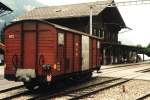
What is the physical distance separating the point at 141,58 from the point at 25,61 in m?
53.3

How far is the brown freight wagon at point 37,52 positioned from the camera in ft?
49.8

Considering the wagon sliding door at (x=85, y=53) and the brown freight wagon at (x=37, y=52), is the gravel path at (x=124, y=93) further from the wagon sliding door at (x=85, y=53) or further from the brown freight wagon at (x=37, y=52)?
the wagon sliding door at (x=85, y=53)

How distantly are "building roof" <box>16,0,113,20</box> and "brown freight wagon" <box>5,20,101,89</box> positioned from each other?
26431 mm

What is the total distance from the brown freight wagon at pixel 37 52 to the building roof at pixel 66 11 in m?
26.4

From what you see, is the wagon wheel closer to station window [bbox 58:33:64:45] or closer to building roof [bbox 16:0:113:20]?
station window [bbox 58:33:64:45]

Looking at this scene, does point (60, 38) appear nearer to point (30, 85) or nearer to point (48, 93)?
point (48, 93)

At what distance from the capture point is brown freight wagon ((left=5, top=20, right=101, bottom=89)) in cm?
1519

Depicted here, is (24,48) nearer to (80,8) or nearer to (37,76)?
(37,76)

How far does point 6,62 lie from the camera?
16266mm

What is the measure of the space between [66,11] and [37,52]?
100 feet

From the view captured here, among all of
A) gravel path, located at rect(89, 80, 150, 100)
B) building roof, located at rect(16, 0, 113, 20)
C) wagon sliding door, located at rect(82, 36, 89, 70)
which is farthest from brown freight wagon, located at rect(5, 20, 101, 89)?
building roof, located at rect(16, 0, 113, 20)

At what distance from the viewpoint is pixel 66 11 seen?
45.7m

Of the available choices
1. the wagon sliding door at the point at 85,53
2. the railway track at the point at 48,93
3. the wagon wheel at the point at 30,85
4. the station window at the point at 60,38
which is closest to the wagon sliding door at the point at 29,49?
the wagon wheel at the point at 30,85

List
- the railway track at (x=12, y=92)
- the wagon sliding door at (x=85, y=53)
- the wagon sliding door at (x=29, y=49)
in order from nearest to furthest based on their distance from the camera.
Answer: the railway track at (x=12, y=92)
the wagon sliding door at (x=29, y=49)
the wagon sliding door at (x=85, y=53)
